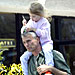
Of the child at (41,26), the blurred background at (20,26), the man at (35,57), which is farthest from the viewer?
the blurred background at (20,26)

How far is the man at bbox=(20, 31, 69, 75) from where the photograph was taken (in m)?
3.05

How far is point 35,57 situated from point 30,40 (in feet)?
0.88

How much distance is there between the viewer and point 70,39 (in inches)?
339

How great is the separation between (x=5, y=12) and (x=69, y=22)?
2.34 m

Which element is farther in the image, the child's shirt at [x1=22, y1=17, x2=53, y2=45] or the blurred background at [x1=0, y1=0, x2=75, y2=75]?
the blurred background at [x1=0, y1=0, x2=75, y2=75]

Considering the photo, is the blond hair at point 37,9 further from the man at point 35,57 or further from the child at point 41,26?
the man at point 35,57

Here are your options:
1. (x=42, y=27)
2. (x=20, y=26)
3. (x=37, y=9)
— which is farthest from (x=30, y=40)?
(x=20, y=26)

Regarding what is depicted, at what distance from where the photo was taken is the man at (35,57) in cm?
305

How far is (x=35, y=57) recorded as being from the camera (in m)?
3.24

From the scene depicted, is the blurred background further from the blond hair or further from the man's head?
the man's head

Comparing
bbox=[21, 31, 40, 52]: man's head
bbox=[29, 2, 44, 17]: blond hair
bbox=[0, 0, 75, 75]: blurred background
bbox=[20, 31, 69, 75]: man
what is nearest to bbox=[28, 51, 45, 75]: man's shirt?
bbox=[20, 31, 69, 75]: man

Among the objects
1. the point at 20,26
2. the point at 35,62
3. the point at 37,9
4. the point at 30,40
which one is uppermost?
the point at 37,9

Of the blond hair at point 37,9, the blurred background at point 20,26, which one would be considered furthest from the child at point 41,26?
the blurred background at point 20,26

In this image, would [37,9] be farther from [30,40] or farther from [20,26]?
[20,26]
